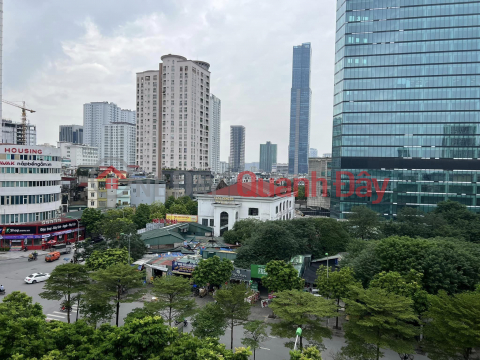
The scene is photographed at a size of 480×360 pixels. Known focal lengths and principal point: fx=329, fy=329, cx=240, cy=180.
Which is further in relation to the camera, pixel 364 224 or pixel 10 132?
pixel 10 132

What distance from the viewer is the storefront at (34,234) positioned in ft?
158

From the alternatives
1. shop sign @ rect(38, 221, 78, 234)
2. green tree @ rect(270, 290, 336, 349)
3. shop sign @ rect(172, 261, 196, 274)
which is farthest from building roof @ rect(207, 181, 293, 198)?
green tree @ rect(270, 290, 336, 349)

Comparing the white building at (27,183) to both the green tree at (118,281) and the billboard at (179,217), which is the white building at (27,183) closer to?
the billboard at (179,217)

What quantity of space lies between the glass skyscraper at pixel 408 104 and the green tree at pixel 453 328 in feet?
173

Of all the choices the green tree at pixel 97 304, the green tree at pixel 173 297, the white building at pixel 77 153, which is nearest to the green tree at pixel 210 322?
the green tree at pixel 173 297

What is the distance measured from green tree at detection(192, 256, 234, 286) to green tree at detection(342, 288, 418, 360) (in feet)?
39.9

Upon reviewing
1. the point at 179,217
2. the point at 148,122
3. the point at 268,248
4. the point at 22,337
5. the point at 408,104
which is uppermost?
the point at 148,122

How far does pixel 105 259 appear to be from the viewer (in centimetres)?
3045

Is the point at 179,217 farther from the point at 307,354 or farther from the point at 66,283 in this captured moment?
the point at 307,354

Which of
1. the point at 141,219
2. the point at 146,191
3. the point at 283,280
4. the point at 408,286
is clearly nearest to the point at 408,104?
the point at 408,286

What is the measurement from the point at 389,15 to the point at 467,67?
60.5 ft

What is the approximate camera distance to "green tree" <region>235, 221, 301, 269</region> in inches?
1326

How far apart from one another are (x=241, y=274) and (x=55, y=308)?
16.0 metres

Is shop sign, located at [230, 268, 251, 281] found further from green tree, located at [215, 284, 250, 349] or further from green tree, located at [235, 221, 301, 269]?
green tree, located at [215, 284, 250, 349]
